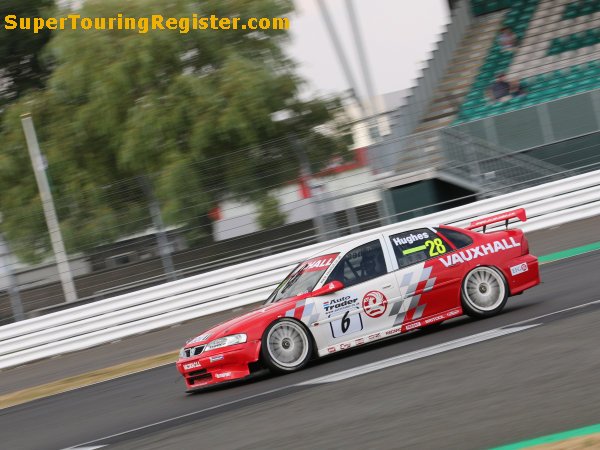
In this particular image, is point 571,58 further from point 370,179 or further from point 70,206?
point 70,206

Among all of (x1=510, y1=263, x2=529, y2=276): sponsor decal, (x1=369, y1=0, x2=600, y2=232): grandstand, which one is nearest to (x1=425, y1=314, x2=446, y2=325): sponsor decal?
(x1=510, y1=263, x2=529, y2=276): sponsor decal

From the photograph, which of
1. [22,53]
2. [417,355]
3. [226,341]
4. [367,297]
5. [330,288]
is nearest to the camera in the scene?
[417,355]

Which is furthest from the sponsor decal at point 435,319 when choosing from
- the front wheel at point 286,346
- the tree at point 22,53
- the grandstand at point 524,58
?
the tree at point 22,53

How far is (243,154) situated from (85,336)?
4.37m

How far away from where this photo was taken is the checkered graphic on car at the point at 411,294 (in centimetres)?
1035

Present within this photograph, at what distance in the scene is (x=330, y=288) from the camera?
10125 mm

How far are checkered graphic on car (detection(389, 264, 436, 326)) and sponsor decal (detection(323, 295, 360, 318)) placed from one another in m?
0.41

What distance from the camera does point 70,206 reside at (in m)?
18.9

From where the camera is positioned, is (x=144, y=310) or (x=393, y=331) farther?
(x=144, y=310)

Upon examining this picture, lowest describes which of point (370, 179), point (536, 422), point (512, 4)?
point (536, 422)

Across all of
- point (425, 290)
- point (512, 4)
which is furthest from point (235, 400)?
point (512, 4)

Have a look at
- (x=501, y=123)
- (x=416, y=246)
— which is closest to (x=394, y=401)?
(x=416, y=246)

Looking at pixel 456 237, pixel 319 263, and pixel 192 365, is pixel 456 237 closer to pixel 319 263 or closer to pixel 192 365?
pixel 319 263

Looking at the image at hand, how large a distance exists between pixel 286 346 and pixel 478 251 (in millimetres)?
2439
